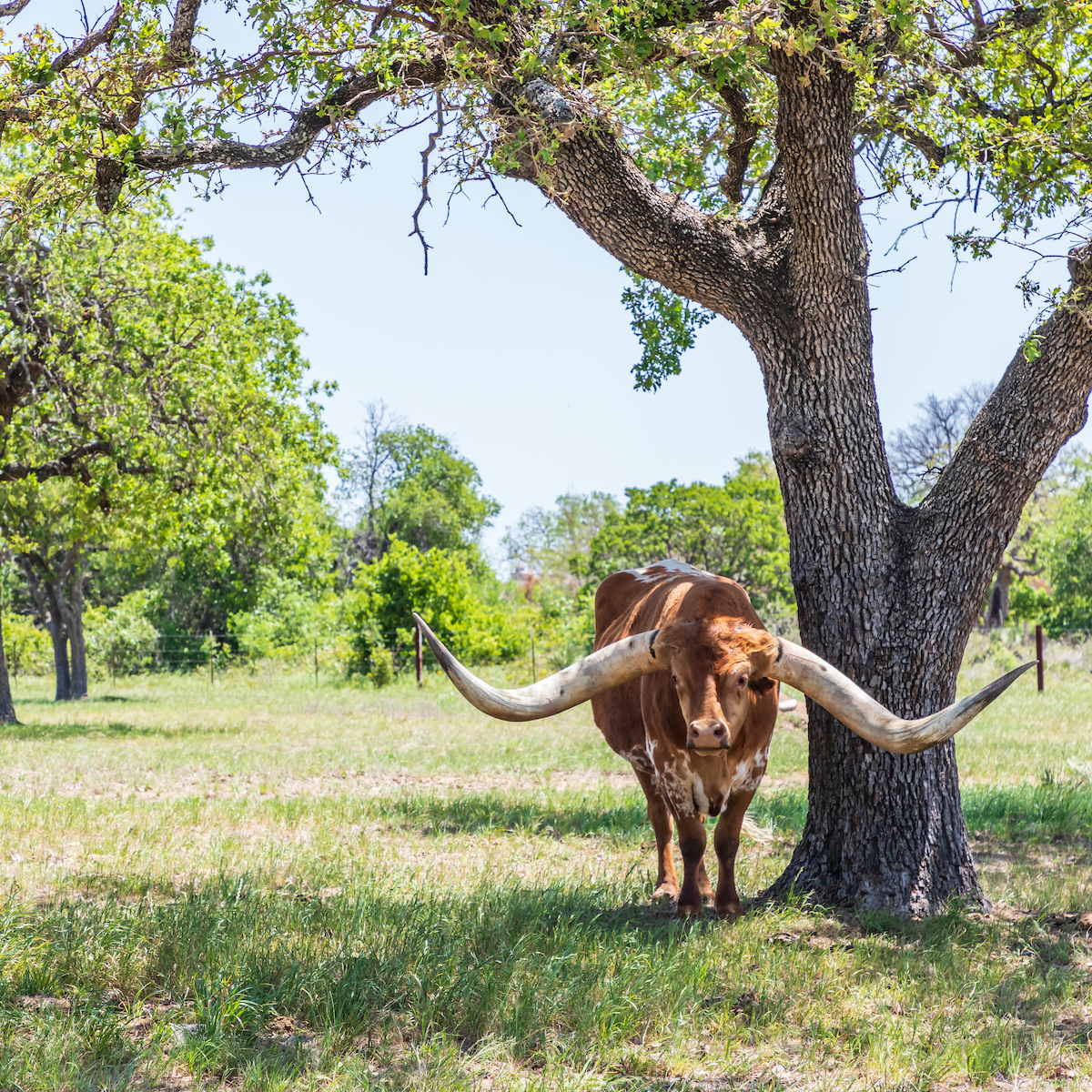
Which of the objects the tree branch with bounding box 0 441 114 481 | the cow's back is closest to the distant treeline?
the tree branch with bounding box 0 441 114 481

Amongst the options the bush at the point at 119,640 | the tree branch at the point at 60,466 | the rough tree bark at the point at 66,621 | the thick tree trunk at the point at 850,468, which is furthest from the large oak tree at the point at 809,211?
the bush at the point at 119,640

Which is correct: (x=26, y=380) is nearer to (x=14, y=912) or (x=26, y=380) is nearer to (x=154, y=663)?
(x=14, y=912)

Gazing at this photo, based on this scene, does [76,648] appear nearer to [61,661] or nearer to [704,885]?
[61,661]

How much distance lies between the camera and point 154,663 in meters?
32.2

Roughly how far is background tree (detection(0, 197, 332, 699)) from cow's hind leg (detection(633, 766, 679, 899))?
1056 centimetres

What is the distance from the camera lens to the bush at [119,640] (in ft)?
108

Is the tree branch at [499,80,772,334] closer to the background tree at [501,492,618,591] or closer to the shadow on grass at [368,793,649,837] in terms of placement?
the shadow on grass at [368,793,649,837]

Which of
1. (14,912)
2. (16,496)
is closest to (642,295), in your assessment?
(14,912)

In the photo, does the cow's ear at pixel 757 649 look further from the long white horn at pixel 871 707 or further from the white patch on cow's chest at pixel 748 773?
the white patch on cow's chest at pixel 748 773

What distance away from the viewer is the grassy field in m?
3.79

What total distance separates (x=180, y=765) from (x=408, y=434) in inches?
1728

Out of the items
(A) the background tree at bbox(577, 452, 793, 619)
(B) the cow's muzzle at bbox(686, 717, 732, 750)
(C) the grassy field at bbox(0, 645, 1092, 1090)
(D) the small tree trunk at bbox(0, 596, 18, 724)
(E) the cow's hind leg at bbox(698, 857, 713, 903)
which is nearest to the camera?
(C) the grassy field at bbox(0, 645, 1092, 1090)

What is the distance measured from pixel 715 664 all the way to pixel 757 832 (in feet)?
11.3

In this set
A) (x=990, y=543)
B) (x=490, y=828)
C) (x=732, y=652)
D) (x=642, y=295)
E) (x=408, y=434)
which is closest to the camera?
(x=732, y=652)
